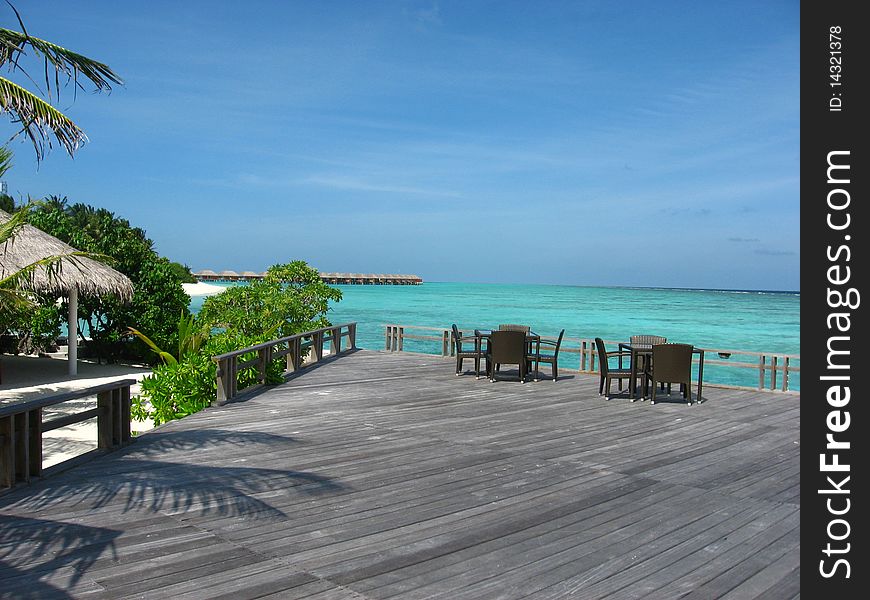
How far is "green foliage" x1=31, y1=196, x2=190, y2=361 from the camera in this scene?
60.2ft

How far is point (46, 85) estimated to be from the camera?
8.20 metres

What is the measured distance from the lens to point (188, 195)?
139ft

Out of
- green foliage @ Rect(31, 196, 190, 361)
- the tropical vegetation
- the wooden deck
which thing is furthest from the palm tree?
green foliage @ Rect(31, 196, 190, 361)

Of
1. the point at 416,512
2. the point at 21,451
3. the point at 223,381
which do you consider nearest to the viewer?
the point at 416,512

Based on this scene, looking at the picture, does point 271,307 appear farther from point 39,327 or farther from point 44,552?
point 44,552

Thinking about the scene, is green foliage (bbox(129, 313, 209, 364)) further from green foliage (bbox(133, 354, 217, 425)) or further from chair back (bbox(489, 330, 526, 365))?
chair back (bbox(489, 330, 526, 365))

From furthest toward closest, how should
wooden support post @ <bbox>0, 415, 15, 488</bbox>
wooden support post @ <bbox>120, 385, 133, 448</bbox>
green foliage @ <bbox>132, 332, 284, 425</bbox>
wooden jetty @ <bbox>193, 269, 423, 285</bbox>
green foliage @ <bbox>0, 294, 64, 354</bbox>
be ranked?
wooden jetty @ <bbox>193, 269, 423, 285</bbox>
green foliage @ <bbox>0, 294, 64, 354</bbox>
green foliage @ <bbox>132, 332, 284, 425</bbox>
wooden support post @ <bbox>120, 385, 133, 448</bbox>
wooden support post @ <bbox>0, 415, 15, 488</bbox>

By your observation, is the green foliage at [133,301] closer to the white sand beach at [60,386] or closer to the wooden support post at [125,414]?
the white sand beach at [60,386]

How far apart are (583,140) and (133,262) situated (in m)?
31.2

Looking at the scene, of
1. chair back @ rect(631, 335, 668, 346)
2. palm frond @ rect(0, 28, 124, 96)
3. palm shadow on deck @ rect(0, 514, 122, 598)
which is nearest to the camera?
palm shadow on deck @ rect(0, 514, 122, 598)

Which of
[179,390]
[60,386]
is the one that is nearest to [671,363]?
[179,390]

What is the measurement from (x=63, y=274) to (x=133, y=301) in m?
3.45

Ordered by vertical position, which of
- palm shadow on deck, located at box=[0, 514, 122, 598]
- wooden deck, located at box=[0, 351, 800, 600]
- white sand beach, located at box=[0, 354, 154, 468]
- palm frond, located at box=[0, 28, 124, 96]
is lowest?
white sand beach, located at box=[0, 354, 154, 468]

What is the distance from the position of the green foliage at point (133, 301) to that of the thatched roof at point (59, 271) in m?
1.74
